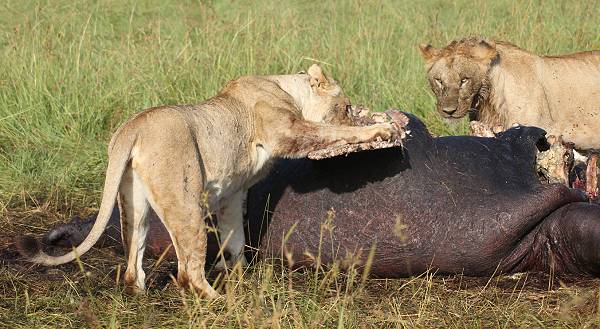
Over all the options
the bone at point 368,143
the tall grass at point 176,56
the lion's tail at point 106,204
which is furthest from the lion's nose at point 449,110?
the lion's tail at point 106,204

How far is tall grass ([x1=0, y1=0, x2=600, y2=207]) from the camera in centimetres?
592

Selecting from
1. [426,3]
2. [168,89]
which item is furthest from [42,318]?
[426,3]

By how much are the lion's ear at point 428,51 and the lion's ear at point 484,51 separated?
0.27m

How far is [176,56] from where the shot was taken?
699 centimetres

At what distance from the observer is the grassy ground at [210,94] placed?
3479mm

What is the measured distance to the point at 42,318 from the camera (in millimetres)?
3479

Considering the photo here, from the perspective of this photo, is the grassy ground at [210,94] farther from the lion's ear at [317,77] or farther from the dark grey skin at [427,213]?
the lion's ear at [317,77]

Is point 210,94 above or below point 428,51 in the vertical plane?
below

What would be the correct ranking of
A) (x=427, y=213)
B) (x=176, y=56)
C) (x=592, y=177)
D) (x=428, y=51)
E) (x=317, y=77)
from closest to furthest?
(x=427, y=213), (x=317, y=77), (x=592, y=177), (x=428, y=51), (x=176, y=56)

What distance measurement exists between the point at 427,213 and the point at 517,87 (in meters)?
2.45

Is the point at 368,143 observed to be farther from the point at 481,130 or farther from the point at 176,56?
the point at 176,56

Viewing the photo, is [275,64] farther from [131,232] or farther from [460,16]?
[131,232]

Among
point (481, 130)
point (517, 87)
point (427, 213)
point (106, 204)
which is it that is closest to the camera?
point (106, 204)

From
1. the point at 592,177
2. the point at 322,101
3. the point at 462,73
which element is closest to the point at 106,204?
the point at 322,101
